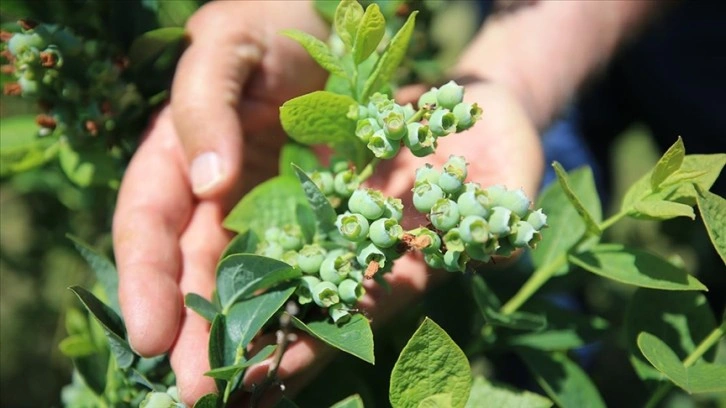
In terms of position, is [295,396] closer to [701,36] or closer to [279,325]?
[279,325]

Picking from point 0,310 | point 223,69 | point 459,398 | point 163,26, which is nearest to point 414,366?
point 459,398

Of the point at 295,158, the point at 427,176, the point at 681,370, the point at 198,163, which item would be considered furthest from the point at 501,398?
the point at 198,163

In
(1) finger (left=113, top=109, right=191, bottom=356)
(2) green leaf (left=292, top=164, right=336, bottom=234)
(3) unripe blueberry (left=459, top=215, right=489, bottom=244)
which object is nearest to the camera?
(3) unripe blueberry (left=459, top=215, right=489, bottom=244)

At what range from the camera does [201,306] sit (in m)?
0.93

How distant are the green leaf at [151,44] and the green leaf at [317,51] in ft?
0.92

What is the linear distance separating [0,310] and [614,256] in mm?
1662

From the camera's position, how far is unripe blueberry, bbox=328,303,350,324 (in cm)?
86

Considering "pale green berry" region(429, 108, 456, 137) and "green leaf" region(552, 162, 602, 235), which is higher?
"pale green berry" region(429, 108, 456, 137)

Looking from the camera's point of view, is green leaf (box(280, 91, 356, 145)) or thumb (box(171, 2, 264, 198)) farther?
thumb (box(171, 2, 264, 198))

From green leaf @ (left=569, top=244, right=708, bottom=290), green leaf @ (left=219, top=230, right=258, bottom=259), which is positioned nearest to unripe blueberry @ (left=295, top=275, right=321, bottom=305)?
green leaf @ (left=219, top=230, right=258, bottom=259)

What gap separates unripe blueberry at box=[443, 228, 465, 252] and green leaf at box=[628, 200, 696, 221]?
25 centimetres

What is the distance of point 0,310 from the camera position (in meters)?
2.03

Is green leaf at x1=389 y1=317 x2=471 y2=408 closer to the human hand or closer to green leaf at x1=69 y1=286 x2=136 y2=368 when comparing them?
the human hand

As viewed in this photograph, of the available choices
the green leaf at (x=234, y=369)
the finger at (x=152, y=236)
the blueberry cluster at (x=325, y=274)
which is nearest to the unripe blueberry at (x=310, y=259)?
the blueberry cluster at (x=325, y=274)
